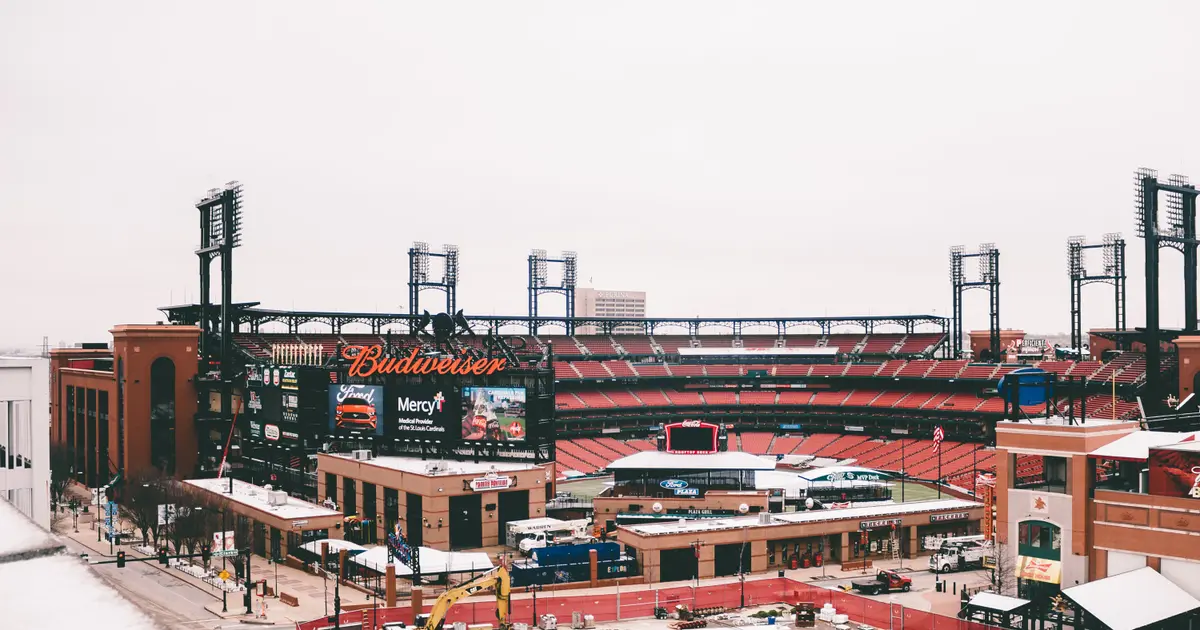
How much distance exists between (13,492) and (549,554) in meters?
40.7

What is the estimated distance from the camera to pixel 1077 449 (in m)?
53.0

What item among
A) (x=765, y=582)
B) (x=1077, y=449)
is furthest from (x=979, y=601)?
(x=765, y=582)

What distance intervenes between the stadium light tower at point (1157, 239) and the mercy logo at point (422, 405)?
67.5 meters

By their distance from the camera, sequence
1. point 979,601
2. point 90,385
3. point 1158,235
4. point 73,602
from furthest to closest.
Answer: point 90,385, point 1158,235, point 979,601, point 73,602

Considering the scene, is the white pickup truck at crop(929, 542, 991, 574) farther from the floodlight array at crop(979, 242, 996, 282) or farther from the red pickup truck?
the floodlight array at crop(979, 242, 996, 282)

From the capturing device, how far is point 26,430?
22.8 m

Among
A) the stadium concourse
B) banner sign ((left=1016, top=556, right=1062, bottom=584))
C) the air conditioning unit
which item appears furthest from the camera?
the stadium concourse

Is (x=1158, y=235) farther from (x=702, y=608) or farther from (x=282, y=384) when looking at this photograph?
(x=282, y=384)

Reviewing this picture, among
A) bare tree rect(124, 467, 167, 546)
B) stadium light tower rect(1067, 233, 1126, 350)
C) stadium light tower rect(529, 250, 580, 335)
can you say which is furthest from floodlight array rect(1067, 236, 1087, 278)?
bare tree rect(124, 467, 167, 546)

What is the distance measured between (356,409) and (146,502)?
1832 centimetres

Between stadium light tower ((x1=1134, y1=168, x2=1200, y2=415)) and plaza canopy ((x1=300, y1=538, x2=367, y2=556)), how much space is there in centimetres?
7487

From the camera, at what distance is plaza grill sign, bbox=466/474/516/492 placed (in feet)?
237

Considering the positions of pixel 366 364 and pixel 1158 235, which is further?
pixel 1158 235

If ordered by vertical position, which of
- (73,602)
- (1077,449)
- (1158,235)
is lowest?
(1077,449)
